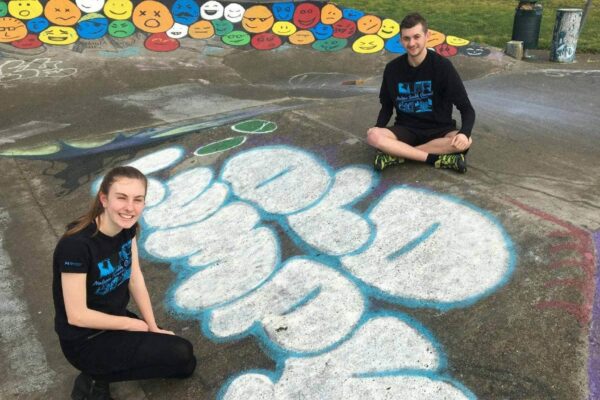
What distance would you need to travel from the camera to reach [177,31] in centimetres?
1247

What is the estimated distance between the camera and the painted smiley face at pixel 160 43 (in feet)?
38.8

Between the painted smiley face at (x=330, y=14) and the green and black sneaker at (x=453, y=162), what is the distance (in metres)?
8.93

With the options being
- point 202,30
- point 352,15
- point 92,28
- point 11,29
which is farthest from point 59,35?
point 352,15

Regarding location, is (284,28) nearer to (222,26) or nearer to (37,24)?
(222,26)

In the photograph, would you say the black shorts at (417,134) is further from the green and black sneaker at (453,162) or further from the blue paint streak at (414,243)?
the blue paint streak at (414,243)

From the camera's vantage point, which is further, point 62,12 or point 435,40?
point 62,12

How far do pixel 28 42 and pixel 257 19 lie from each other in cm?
527

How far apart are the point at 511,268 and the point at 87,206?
4.31 meters

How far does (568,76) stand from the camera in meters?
8.95

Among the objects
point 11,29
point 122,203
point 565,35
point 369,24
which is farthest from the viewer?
point 369,24

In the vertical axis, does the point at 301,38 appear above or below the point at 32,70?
above

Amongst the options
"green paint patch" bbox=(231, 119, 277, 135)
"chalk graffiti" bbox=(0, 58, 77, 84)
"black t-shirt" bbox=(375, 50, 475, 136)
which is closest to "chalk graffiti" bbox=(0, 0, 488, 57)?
"chalk graffiti" bbox=(0, 58, 77, 84)

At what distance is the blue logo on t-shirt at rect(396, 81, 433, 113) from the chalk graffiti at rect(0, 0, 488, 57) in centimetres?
730

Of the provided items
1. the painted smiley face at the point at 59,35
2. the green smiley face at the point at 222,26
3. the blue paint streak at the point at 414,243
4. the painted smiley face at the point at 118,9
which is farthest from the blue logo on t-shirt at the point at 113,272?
the painted smiley face at the point at 118,9
